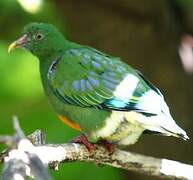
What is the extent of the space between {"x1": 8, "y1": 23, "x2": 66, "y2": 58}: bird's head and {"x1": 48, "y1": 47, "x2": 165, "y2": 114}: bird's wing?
0.57 feet

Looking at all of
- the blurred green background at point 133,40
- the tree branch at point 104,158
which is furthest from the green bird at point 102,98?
the blurred green background at point 133,40

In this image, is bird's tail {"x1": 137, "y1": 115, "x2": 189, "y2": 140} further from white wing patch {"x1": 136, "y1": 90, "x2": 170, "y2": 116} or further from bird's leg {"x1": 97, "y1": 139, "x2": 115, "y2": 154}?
bird's leg {"x1": 97, "y1": 139, "x2": 115, "y2": 154}

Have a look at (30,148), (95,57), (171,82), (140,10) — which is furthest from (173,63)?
(30,148)

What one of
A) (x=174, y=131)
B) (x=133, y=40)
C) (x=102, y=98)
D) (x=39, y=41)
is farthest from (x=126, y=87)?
(x=133, y=40)

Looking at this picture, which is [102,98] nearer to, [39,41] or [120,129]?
[120,129]

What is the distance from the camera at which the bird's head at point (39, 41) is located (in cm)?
486

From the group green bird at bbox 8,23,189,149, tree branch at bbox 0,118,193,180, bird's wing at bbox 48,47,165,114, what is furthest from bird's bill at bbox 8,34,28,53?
tree branch at bbox 0,118,193,180

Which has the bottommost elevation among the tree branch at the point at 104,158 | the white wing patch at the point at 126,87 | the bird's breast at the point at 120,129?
the tree branch at the point at 104,158

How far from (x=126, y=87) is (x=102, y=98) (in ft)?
0.56

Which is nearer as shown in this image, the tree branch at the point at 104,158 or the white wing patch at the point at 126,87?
the tree branch at the point at 104,158

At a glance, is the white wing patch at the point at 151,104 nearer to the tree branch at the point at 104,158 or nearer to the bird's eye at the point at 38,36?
the tree branch at the point at 104,158

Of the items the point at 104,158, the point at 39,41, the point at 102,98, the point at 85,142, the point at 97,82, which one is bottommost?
the point at 104,158

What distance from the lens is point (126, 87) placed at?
4355mm

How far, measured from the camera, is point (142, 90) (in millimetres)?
4285
